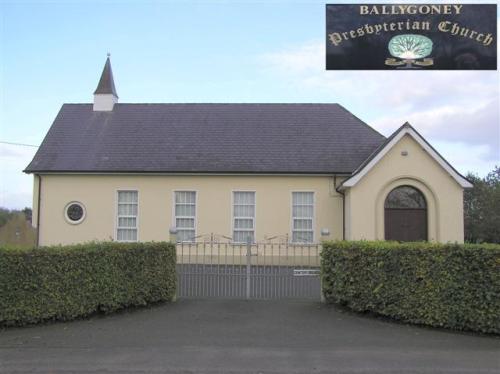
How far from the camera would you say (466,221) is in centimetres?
3434

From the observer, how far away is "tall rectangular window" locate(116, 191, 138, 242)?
24625 mm

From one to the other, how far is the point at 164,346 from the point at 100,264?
296 centimetres

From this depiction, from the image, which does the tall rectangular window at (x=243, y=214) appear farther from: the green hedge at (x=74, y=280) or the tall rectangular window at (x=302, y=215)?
the green hedge at (x=74, y=280)

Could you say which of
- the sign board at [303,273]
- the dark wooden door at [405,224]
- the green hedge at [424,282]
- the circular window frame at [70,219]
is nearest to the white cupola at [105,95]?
the circular window frame at [70,219]

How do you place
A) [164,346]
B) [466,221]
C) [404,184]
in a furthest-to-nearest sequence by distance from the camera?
1. [466,221]
2. [404,184]
3. [164,346]

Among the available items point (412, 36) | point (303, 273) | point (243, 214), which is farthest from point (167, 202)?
point (412, 36)

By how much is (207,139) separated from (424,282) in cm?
1662

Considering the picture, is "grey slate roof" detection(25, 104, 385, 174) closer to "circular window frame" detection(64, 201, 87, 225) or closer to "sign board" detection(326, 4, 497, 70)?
"circular window frame" detection(64, 201, 87, 225)

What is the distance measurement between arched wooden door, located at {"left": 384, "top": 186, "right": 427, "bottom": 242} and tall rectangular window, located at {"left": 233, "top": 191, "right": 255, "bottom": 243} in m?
5.72

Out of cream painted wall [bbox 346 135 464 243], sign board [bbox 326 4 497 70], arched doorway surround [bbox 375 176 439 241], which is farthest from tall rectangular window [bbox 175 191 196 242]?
sign board [bbox 326 4 497 70]

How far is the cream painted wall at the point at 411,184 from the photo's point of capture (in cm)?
2127

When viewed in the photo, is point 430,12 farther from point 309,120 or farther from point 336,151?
point 309,120

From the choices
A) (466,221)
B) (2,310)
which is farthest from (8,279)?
(466,221)

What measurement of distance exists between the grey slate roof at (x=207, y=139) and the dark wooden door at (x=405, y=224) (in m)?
3.04
